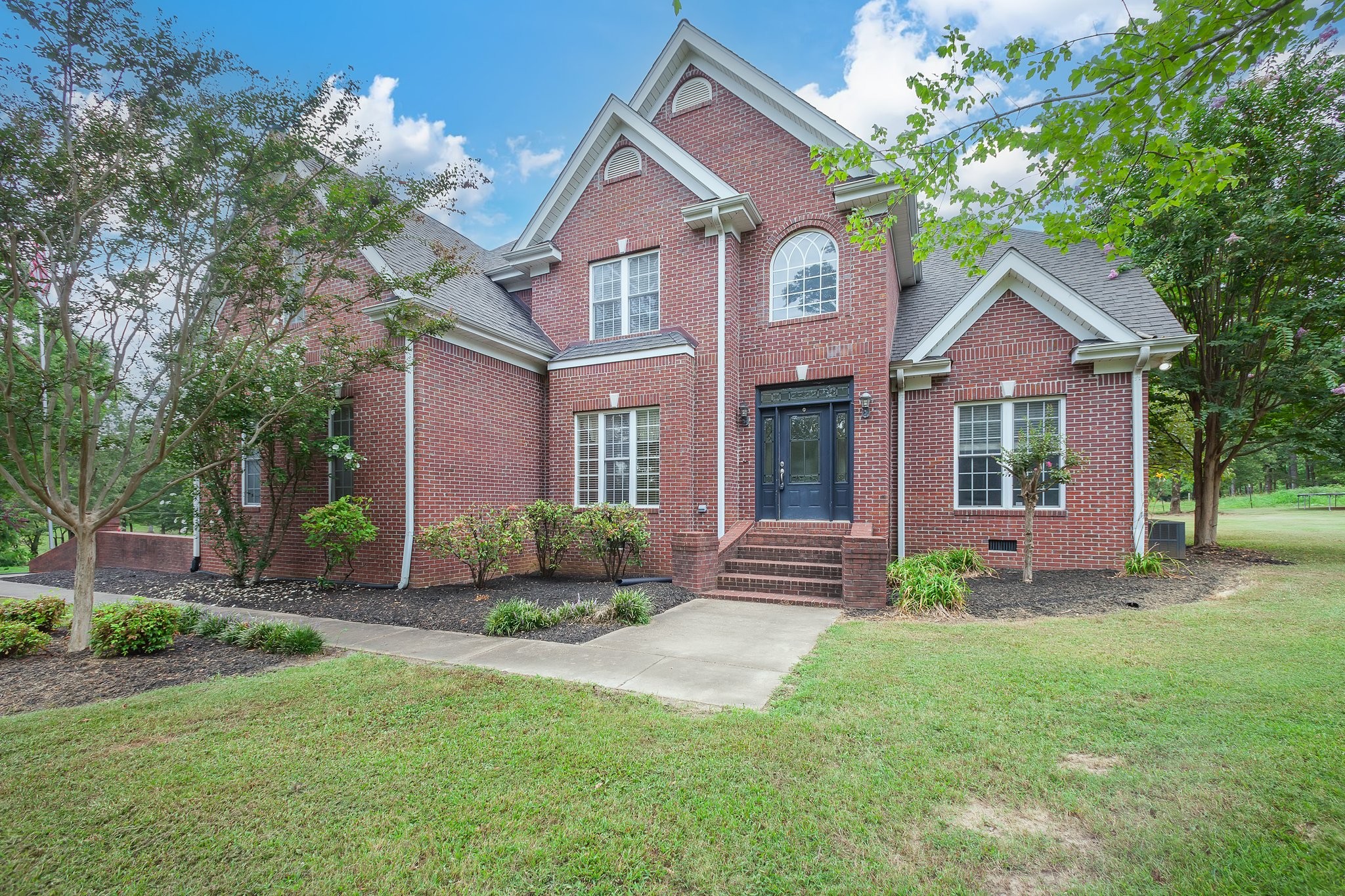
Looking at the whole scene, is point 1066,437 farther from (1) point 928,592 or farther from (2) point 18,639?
(2) point 18,639

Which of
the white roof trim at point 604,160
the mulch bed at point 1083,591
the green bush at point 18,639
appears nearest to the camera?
the green bush at point 18,639

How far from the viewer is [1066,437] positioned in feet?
32.7

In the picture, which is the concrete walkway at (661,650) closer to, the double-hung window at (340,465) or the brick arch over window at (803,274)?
the double-hung window at (340,465)

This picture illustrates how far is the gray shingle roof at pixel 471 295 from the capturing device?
33.4ft

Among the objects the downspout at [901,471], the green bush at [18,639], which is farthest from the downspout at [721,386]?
the green bush at [18,639]

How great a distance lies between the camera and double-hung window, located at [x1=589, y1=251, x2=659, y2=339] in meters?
11.3

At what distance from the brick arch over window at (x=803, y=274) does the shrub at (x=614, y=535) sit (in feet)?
15.5

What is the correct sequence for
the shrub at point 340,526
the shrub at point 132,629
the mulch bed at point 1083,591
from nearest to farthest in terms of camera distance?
the shrub at point 132,629, the mulch bed at point 1083,591, the shrub at point 340,526

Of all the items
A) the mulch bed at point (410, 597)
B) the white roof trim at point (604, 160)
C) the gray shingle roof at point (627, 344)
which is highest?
the white roof trim at point (604, 160)

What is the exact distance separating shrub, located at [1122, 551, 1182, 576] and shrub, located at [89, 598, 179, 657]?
43.0 ft

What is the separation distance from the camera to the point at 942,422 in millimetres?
10820

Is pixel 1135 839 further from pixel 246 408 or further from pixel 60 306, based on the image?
pixel 246 408

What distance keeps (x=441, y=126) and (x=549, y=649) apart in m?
9.37

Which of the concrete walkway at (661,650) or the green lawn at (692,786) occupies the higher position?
the green lawn at (692,786)
